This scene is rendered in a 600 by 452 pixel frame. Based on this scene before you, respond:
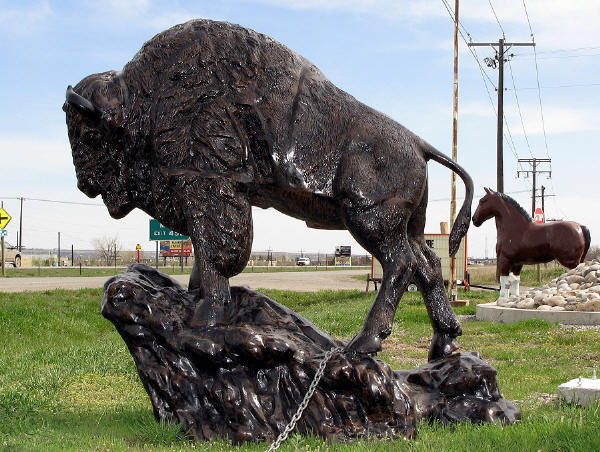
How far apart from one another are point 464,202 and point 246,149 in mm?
1427

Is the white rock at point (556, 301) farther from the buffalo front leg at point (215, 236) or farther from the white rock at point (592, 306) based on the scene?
the buffalo front leg at point (215, 236)

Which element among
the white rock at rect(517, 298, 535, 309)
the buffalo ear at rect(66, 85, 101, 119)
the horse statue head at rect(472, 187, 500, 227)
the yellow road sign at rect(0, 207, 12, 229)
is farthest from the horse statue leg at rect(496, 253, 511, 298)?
the yellow road sign at rect(0, 207, 12, 229)

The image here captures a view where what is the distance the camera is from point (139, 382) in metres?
5.93

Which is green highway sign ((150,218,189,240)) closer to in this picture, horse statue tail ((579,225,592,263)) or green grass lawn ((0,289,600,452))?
green grass lawn ((0,289,600,452))

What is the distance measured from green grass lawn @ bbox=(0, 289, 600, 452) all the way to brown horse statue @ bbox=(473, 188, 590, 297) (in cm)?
206

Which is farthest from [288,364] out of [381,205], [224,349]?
[381,205]

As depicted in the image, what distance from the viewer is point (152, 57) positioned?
13.4 feet

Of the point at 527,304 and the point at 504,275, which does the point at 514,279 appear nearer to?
the point at 504,275

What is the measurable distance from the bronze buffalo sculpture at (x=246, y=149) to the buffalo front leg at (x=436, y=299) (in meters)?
0.11

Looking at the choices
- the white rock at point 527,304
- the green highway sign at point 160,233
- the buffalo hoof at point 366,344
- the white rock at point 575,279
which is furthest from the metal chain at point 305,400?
the green highway sign at point 160,233

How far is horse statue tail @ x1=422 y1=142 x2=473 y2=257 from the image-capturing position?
162 inches

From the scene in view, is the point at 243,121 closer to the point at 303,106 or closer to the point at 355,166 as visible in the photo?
the point at 303,106

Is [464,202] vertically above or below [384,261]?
above

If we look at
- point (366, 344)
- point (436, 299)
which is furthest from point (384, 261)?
point (436, 299)
